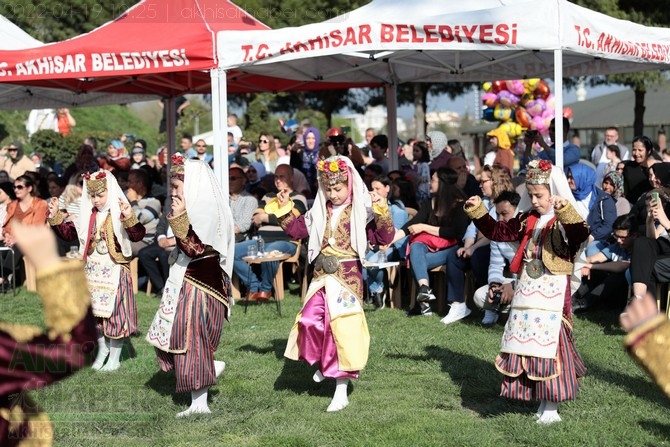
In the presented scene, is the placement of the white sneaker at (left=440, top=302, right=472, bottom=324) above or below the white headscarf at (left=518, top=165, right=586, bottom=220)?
below

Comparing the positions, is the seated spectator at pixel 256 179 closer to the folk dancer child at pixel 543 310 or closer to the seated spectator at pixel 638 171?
the seated spectator at pixel 638 171

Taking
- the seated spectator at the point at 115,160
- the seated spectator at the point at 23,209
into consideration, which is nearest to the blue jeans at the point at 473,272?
the seated spectator at the point at 23,209

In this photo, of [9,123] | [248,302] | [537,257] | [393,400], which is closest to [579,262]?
[537,257]

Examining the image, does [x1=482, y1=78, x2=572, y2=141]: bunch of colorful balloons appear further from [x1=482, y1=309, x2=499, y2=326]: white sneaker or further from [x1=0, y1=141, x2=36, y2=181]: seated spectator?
[x1=0, y1=141, x2=36, y2=181]: seated spectator

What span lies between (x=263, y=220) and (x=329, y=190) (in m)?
4.48

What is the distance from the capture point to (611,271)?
897cm

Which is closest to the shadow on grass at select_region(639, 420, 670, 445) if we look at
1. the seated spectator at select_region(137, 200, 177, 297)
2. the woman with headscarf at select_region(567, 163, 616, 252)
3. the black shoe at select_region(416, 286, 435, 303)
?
the woman with headscarf at select_region(567, 163, 616, 252)

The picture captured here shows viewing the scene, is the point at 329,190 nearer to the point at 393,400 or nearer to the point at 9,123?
the point at 393,400

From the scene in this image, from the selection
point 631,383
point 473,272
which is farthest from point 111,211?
point 631,383

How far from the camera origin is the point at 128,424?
608 centimetres

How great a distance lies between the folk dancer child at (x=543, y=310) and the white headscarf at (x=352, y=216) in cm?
85

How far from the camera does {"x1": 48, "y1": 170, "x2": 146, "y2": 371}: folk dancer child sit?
7406mm

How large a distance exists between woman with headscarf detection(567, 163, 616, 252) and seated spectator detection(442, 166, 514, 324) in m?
0.81

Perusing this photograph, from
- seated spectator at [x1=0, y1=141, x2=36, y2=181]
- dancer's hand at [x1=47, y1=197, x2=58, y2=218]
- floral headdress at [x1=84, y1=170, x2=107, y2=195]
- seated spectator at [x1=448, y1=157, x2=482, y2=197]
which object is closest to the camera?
floral headdress at [x1=84, y1=170, x2=107, y2=195]
